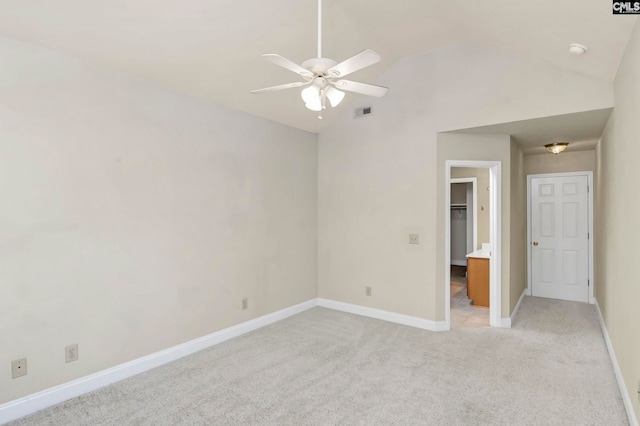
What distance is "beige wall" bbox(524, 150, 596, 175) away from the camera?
5469 millimetres

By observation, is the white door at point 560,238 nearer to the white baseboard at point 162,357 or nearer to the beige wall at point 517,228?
the beige wall at point 517,228

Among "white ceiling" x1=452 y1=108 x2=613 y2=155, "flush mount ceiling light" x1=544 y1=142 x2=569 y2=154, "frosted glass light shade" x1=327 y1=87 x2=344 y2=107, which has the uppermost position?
"white ceiling" x1=452 y1=108 x2=613 y2=155

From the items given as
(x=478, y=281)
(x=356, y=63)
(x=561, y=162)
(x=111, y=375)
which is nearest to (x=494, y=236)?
(x=478, y=281)

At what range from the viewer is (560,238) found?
569cm

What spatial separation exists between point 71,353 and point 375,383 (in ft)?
7.96

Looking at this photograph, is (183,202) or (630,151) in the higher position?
(630,151)

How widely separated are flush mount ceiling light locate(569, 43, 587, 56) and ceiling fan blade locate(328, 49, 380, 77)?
1.89 m

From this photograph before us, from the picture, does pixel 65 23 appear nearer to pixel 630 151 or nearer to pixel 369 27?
pixel 369 27

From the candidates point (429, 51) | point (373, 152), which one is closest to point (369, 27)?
point (429, 51)

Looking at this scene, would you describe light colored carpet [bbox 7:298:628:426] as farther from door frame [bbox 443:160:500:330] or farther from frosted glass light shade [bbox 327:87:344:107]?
frosted glass light shade [bbox 327:87:344:107]

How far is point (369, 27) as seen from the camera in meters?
3.64

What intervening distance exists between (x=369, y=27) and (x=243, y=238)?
8.74 feet

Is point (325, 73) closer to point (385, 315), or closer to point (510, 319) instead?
point (385, 315)

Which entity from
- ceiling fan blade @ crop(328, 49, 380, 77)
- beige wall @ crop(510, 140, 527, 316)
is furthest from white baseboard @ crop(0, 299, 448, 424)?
ceiling fan blade @ crop(328, 49, 380, 77)
